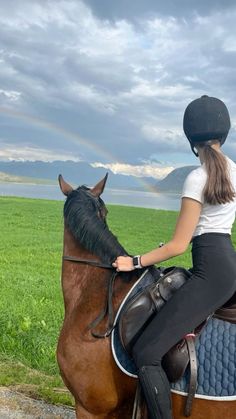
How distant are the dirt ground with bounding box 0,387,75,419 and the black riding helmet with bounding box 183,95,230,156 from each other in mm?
3322

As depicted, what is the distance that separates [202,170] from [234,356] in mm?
1268

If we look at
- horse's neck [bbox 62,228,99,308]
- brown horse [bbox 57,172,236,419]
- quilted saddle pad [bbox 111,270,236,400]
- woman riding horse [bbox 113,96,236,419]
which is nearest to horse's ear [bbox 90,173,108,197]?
brown horse [bbox 57,172,236,419]

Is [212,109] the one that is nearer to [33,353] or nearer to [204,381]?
[204,381]

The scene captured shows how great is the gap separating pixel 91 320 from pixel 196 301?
88 cm

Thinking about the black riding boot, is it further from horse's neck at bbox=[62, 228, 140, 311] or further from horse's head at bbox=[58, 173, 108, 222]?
horse's head at bbox=[58, 173, 108, 222]

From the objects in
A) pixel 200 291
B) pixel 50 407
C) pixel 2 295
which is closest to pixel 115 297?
pixel 200 291

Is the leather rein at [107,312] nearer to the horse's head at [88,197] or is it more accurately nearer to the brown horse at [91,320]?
the brown horse at [91,320]

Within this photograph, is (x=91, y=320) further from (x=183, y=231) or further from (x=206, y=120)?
(x=206, y=120)

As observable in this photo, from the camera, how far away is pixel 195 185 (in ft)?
10.2

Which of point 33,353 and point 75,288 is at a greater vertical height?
point 75,288

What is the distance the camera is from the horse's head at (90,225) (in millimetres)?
3645

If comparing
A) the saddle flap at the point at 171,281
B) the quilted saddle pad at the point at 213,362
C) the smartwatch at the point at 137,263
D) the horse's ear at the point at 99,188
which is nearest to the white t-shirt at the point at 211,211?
the saddle flap at the point at 171,281

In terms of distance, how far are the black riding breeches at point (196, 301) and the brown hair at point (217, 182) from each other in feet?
0.89

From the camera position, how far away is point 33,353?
21.1 feet
